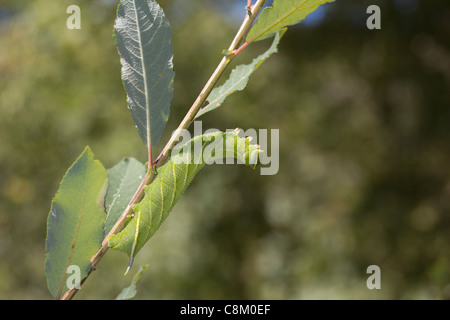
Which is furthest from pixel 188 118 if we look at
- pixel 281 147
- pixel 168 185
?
A: pixel 281 147

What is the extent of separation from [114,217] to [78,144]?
2.33 m

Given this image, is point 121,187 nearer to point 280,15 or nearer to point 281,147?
point 280,15

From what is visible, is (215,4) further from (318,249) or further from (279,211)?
(318,249)

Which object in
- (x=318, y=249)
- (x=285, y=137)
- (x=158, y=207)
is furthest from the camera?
(x=285, y=137)

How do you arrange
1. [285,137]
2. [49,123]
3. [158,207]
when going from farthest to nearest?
[285,137], [49,123], [158,207]

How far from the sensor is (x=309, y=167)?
115 inches

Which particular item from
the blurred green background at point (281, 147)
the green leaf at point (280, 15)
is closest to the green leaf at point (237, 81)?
the green leaf at point (280, 15)

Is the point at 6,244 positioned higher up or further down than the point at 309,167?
further down

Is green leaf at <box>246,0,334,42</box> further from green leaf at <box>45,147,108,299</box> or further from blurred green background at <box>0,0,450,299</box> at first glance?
blurred green background at <box>0,0,450,299</box>

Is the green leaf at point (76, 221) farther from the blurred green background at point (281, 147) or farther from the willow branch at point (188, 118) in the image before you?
the blurred green background at point (281, 147)

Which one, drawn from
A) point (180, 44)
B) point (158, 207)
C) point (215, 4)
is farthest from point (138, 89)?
point (215, 4)

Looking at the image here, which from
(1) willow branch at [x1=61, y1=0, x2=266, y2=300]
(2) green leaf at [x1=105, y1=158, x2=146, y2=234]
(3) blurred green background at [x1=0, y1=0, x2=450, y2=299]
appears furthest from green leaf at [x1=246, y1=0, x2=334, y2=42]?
(3) blurred green background at [x1=0, y1=0, x2=450, y2=299]

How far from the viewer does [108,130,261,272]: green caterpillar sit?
207mm
